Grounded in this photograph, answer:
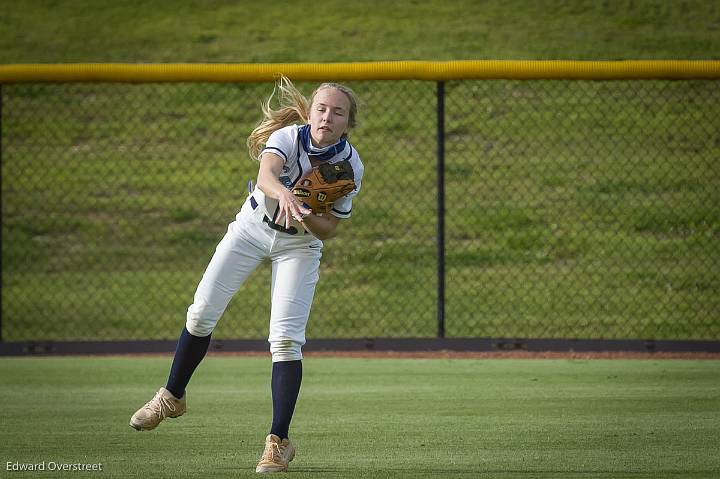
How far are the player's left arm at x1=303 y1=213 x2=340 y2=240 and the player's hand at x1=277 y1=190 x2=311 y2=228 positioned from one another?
0.26m

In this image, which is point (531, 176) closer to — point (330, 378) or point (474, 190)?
point (474, 190)

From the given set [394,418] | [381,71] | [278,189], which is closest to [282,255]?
[278,189]

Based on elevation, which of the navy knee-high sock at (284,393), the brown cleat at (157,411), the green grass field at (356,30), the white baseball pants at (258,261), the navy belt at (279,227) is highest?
the green grass field at (356,30)

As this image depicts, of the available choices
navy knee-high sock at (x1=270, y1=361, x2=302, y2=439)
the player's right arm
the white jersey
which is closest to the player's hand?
the player's right arm

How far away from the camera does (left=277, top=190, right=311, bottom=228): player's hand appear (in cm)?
439

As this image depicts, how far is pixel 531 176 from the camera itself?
42.4 ft

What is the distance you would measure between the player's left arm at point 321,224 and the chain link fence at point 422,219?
6263mm

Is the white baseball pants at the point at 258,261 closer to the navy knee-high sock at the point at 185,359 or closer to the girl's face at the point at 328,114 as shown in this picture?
the navy knee-high sock at the point at 185,359

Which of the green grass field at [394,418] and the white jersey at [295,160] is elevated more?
the white jersey at [295,160]

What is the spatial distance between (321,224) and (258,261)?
376mm

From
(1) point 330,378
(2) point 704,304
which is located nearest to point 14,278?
(1) point 330,378

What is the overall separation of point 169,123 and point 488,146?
4.23 m

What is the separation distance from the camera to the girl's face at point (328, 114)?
190 inches

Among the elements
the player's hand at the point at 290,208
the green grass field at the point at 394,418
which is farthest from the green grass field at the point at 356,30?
the player's hand at the point at 290,208
